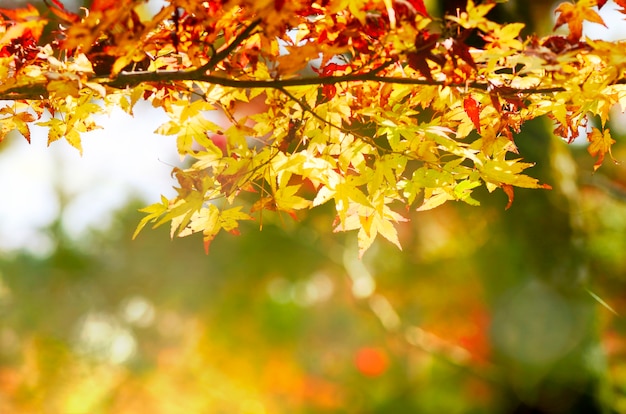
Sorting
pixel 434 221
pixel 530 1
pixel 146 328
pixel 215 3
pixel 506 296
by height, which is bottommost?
pixel 146 328

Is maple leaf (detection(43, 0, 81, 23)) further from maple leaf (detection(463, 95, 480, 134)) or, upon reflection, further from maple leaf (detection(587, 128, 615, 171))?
maple leaf (detection(587, 128, 615, 171))

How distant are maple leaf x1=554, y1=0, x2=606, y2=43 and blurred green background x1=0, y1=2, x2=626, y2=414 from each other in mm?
2954

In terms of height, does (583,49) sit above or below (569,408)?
above

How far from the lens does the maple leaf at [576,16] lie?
960 mm

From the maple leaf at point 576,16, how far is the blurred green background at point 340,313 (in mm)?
2954

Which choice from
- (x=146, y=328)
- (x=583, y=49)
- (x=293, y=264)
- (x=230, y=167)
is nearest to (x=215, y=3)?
(x=230, y=167)

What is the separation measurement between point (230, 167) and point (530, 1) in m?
3.88

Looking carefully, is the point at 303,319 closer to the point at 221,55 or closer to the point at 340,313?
the point at 340,313

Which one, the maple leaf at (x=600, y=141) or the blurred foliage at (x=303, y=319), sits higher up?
the maple leaf at (x=600, y=141)

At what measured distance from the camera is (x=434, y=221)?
9953 millimetres

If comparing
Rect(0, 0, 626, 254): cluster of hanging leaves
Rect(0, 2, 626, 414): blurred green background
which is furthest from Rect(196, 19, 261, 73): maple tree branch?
Rect(0, 2, 626, 414): blurred green background

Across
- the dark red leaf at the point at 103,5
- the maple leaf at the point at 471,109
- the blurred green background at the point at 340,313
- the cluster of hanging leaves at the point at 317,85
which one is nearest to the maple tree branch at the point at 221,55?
the cluster of hanging leaves at the point at 317,85

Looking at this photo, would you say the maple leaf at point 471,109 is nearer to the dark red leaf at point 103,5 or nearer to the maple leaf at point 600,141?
the maple leaf at point 600,141

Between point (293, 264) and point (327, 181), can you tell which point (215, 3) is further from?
point (293, 264)
